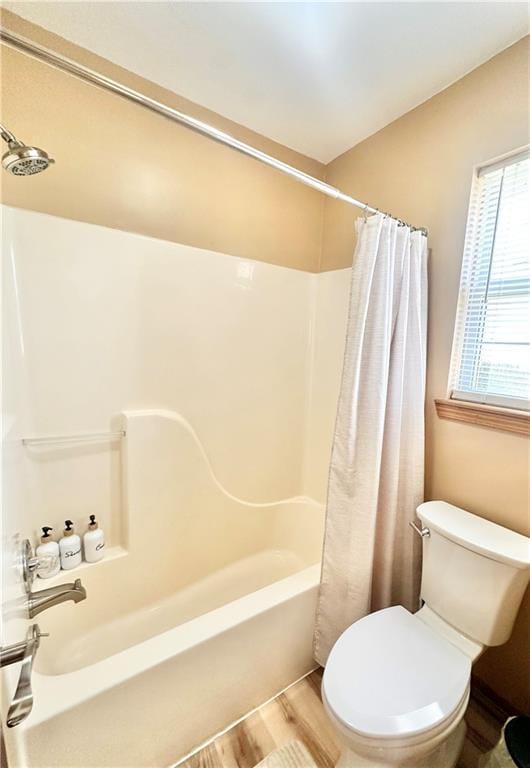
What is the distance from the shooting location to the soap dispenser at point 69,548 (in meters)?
1.34

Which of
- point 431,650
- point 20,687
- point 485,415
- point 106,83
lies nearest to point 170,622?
point 20,687

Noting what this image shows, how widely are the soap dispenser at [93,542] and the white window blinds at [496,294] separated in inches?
64.9

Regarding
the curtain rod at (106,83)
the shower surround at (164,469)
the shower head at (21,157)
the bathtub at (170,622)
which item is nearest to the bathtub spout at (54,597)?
the shower surround at (164,469)

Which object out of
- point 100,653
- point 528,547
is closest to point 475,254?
point 528,547

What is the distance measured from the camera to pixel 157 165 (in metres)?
1.47

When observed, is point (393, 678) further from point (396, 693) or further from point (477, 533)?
point (477, 533)

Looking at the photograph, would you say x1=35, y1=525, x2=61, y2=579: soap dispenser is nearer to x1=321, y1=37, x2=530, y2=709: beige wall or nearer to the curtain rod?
the curtain rod

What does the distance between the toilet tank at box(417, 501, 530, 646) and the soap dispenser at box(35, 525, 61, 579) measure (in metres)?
1.45

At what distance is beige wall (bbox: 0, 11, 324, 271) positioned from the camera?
122 cm

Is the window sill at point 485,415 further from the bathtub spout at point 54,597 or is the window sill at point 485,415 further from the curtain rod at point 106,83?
the bathtub spout at point 54,597

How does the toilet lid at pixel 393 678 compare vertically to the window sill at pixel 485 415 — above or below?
below

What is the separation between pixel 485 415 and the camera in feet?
4.03

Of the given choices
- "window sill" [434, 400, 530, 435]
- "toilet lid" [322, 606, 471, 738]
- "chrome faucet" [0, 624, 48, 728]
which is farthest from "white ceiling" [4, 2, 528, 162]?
"toilet lid" [322, 606, 471, 738]

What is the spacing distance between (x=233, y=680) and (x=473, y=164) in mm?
2103
